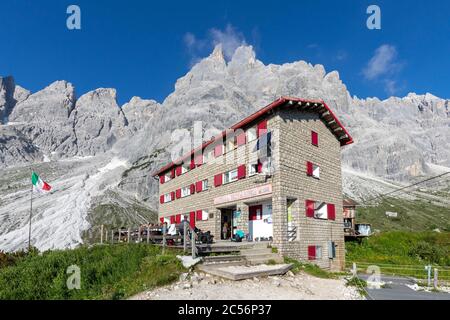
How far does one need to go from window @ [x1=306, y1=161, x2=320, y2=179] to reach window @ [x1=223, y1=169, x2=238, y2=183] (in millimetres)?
4962

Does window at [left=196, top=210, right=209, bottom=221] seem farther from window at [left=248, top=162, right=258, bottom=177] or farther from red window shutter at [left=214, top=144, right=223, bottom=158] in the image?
window at [left=248, top=162, right=258, bottom=177]

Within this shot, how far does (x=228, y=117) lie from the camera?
142625 millimetres

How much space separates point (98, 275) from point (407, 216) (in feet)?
287

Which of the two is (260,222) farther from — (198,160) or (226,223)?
(198,160)

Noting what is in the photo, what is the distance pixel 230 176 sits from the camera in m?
24.2

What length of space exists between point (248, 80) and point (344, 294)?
601 ft

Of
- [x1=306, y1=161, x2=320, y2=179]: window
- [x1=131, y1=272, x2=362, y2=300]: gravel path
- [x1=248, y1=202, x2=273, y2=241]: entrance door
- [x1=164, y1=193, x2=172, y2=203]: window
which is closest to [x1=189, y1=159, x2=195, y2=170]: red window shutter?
[x1=164, y1=193, x2=172, y2=203]: window

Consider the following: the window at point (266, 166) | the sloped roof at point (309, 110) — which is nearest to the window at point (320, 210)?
the window at point (266, 166)

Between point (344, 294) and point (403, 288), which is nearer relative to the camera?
point (344, 294)

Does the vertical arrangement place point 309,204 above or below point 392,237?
above

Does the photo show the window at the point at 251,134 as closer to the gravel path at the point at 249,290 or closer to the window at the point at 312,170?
the window at the point at 312,170

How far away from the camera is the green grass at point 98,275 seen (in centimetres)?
1173

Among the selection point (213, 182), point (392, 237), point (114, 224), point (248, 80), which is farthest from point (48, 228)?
point (248, 80)
